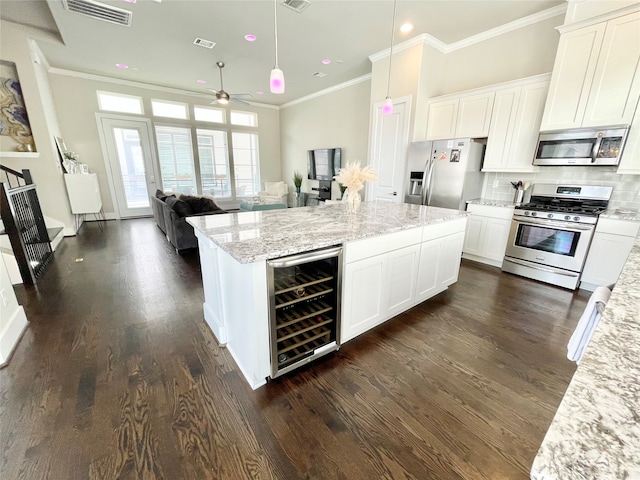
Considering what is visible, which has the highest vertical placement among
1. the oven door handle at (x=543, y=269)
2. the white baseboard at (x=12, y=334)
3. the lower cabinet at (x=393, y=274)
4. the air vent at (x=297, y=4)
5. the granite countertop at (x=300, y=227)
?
the air vent at (x=297, y=4)

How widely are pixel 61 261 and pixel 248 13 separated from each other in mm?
4322

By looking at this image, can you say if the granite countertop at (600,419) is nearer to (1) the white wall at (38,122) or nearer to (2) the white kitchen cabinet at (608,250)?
(2) the white kitchen cabinet at (608,250)

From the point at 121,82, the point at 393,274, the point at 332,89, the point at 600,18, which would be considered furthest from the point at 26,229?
the point at 600,18

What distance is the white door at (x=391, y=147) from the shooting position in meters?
4.28

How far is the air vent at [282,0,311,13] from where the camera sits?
9.95ft

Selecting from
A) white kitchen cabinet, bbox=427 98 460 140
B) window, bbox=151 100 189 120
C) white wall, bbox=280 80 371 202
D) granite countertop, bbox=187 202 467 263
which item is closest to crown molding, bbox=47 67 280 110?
window, bbox=151 100 189 120

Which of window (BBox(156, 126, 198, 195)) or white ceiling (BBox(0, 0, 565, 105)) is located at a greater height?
white ceiling (BBox(0, 0, 565, 105))

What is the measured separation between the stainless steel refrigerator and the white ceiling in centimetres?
158

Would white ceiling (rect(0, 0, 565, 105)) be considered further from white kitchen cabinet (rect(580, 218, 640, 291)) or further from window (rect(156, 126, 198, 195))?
white kitchen cabinet (rect(580, 218, 640, 291))

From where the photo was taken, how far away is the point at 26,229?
3271 millimetres

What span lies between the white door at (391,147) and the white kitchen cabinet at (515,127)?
47.6 inches

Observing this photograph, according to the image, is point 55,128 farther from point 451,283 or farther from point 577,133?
point 577,133

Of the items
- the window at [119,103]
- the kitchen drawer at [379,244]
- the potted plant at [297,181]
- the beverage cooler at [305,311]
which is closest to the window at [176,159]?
the window at [119,103]

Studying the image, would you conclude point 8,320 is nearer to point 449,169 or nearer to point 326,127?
point 449,169
